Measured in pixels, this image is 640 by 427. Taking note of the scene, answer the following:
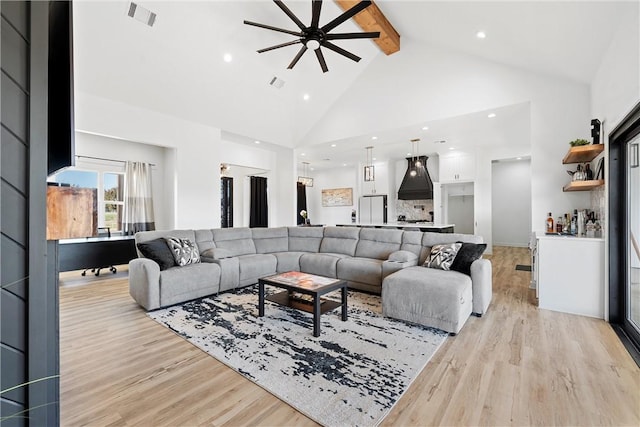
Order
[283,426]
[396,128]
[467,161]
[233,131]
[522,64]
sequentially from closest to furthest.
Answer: [283,426] < [522,64] < [396,128] < [233,131] < [467,161]

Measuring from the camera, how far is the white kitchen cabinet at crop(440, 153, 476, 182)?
758 centimetres

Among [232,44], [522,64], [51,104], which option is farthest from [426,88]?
[51,104]

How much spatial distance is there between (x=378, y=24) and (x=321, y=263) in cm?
365

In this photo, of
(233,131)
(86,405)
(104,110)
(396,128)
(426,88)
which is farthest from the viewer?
(233,131)

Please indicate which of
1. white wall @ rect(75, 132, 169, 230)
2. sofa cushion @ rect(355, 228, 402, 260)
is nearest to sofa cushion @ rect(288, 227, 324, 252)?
sofa cushion @ rect(355, 228, 402, 260)

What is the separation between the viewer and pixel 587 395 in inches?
71.2

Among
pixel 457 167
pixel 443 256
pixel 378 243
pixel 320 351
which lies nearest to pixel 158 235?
pixel 320 351

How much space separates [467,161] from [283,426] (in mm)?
7721

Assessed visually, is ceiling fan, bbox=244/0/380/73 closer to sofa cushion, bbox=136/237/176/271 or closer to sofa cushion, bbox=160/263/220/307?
sofa cushion, bbox=136/237/176/271

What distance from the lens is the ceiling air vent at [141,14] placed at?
11.4ft

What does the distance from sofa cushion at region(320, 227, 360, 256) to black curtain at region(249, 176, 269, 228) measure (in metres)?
4.15

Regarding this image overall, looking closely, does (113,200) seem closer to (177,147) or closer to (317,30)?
(177,147)

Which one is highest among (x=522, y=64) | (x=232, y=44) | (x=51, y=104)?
(x=232, y=44)

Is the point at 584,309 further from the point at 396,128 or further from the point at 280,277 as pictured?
the point at 396,128
